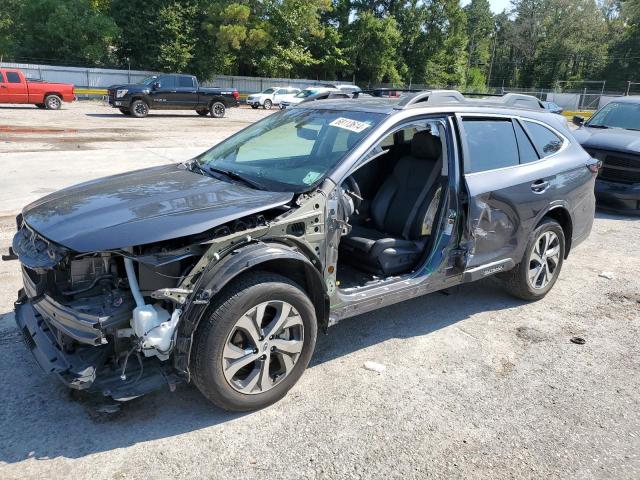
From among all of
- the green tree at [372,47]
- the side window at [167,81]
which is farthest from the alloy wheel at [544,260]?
the green tree at [372,47]

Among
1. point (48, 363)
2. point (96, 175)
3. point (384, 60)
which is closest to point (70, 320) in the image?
point (48, 363)

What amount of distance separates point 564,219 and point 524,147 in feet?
2.95

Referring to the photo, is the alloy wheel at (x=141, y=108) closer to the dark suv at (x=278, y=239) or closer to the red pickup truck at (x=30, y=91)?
the red pickup truck at (x=30, y=91)

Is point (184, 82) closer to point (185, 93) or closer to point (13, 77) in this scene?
point (185, 93)

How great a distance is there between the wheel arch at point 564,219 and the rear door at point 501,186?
0.21m

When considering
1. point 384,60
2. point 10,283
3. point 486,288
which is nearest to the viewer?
point 10,283

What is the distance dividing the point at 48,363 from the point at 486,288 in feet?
13.3

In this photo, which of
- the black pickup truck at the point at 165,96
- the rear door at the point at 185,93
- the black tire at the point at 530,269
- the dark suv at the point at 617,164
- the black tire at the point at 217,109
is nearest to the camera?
the black tire at the point at 530,269

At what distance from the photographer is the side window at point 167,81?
2359cm

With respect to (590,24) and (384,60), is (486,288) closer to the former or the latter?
(384,60)

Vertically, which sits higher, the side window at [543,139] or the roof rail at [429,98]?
the roof rail at [429,98]

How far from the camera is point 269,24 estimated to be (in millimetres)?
45094

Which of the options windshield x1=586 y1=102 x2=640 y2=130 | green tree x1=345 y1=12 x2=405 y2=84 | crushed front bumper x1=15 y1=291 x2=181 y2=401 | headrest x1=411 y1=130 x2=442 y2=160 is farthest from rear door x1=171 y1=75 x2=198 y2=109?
green tree x1=345 y1=12 x2=405 y2=84

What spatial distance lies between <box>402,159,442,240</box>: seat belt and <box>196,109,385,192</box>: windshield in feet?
2.47
